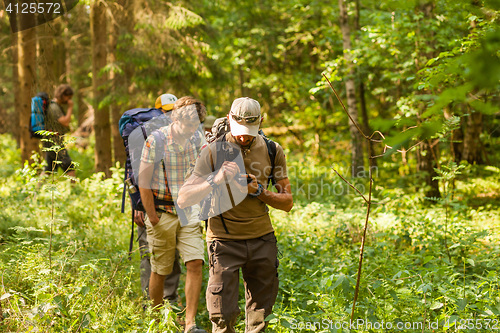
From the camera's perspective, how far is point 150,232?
459cm

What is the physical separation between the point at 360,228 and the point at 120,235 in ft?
12.5

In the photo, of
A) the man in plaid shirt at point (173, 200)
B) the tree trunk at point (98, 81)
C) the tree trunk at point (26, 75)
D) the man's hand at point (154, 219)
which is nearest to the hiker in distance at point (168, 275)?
the man in plaid shirt at point (173, 200)

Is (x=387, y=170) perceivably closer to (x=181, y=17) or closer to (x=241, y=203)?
(x=181, y=17)

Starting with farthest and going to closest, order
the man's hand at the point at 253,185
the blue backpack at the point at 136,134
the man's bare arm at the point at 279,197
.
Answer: the blue backpack at the point at 136,134
the man's bare arm at the point at 279,197
the man's hand at the point at 253,185

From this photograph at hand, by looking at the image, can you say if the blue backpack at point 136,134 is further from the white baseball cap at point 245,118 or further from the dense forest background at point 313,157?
the white baseball cap at point 245,118

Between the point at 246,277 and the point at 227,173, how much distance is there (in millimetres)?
1072

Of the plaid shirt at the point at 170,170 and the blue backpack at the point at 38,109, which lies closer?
the plaid shirt at the point at 170,170

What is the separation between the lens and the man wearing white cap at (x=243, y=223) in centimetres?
360

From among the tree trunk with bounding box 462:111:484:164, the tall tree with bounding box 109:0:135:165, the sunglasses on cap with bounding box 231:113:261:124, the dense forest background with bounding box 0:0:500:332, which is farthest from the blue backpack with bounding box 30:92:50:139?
the tree trunk with bounding box 462:111:484:164

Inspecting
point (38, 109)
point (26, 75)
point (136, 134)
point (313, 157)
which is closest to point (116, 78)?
point (26, 75)

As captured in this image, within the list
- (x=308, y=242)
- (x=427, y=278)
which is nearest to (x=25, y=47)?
(x=308, y=242)

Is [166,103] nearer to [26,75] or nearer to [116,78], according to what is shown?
[116,78]

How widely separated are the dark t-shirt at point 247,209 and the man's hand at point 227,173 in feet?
0.72

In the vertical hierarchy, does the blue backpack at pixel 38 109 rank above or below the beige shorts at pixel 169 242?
above
